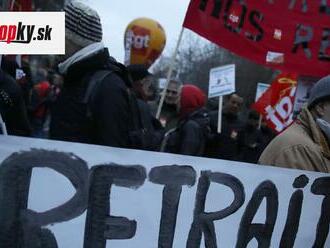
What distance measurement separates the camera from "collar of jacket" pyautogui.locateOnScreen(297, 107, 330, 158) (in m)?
2.61

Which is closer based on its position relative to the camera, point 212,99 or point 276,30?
point 276,30

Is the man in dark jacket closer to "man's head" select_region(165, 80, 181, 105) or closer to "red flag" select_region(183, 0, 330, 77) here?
"man's head" select_region(165, 80, 181, 105)

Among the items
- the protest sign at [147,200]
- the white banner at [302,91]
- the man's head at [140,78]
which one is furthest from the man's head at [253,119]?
the protest sign at [147,200]

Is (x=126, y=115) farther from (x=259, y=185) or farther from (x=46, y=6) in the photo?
(x=46, y=6)

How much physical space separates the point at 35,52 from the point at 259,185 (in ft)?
2.98

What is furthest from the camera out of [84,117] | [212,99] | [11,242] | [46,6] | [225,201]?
[46,6]

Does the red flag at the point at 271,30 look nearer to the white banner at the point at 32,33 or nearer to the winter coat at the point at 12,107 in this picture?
the winter coat at the point at 12,107

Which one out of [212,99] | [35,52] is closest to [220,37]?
[35,52]

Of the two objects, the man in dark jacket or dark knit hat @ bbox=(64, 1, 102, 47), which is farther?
the man in dark jacket

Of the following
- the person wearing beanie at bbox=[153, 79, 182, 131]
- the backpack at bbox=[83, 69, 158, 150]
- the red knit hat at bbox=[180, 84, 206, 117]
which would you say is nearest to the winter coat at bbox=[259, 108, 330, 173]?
the backpack at bbox=[83, 69, 158, 150]

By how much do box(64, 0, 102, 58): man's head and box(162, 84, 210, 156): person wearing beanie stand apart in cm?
286

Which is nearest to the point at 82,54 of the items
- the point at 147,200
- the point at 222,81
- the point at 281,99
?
the point at 147,200

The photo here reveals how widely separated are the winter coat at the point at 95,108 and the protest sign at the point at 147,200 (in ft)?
0.84

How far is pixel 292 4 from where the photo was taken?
393 cm
